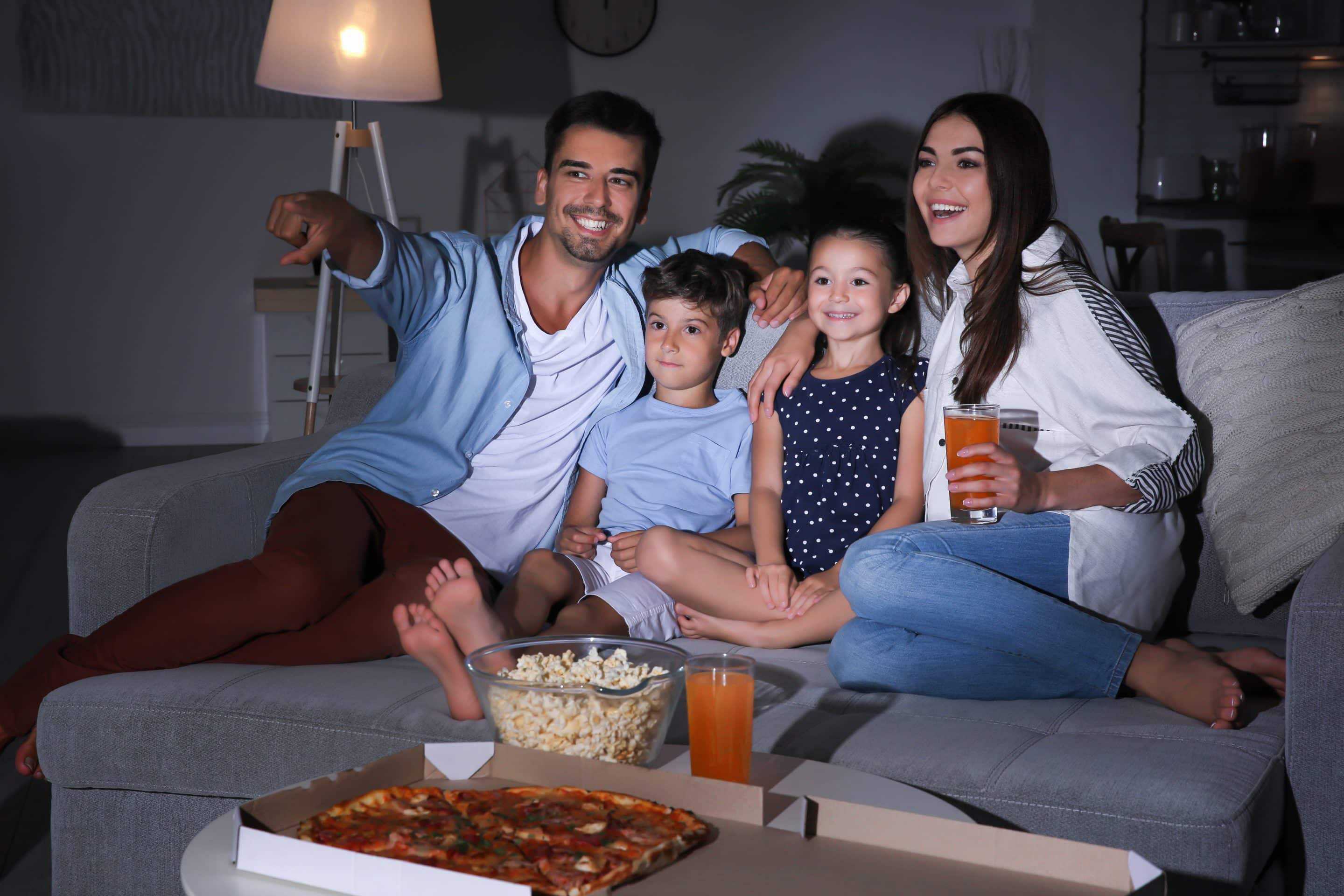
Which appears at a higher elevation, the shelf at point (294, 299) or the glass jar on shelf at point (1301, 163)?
the glass jar on shelf at point (1301, 163)

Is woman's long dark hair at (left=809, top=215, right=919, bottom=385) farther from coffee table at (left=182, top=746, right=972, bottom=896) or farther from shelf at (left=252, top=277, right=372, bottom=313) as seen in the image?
shelf at (left=252, top=277, right=372, bottom=313)

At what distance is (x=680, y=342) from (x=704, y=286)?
11cm

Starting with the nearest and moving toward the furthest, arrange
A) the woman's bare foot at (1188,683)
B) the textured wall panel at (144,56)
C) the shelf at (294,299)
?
the woman's bare foot at (1188,683)
the shelf at (294,299)
the textured wall panel at (144,56)

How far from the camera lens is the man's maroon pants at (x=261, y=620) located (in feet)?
5.32

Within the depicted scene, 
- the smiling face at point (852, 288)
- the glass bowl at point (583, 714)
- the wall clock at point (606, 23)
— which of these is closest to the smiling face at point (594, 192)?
the smiling face at point (852, 288)

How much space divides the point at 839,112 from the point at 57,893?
199 inches

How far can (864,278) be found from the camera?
1.92 meters

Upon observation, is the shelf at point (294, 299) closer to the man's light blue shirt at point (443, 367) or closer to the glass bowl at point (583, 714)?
the man's light blue shirt at point (443, 367)

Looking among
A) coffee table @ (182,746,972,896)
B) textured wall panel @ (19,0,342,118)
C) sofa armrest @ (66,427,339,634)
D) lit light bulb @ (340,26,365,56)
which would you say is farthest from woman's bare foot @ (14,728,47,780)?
textured wall panel @ (19,0,342,118)

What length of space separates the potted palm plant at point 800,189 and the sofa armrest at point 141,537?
3835 mm

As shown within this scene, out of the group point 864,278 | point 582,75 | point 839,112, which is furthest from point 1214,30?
point 864,278

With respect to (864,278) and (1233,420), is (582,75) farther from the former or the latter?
(1233,420)

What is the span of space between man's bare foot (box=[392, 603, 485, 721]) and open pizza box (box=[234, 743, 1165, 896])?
39cm

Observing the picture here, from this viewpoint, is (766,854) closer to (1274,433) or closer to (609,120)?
(1274,433)
